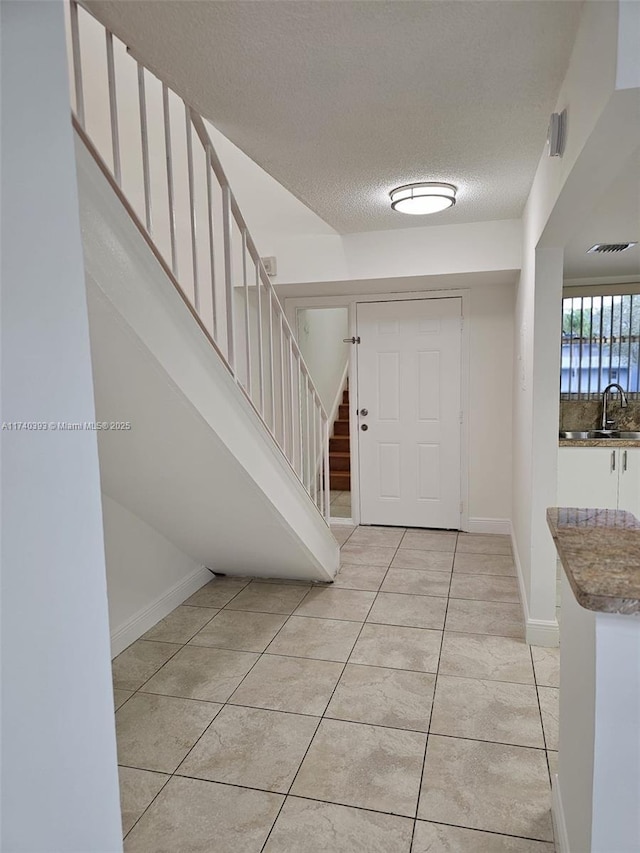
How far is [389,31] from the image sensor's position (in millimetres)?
1598

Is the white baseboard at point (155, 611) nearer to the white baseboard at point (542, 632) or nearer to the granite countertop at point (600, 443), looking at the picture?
the white baseboard at point (542, 632)

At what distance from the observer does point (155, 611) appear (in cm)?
320

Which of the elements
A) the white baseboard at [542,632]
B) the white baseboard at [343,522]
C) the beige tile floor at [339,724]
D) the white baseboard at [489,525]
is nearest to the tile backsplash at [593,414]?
the white baseboard at [489,525]

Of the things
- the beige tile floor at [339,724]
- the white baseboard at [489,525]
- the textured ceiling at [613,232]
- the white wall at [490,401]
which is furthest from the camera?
the white baseboard at [489,525]

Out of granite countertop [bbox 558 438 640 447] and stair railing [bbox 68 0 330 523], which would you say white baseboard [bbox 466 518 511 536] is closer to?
granite countertop [bbox 558 438 640 447]

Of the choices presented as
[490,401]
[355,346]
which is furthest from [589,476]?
[355,346]

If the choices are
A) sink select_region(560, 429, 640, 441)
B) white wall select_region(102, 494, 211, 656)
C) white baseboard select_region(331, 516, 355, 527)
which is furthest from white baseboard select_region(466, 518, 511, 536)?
white wall select_region(102, 494, 211, 656)

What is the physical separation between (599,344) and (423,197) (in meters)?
2.28

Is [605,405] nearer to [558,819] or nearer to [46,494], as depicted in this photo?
[558,819]

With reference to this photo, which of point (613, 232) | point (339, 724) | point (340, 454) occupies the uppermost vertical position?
point (613, 232)

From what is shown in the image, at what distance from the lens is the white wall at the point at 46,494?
797 millimetres

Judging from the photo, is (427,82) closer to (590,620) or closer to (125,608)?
(590,620)

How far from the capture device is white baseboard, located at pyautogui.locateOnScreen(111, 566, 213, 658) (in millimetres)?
2887

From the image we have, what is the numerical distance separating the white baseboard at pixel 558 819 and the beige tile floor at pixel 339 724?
4cm
